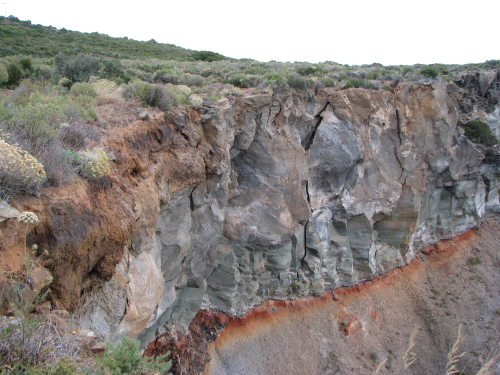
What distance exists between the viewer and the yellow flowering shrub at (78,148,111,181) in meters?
5.43

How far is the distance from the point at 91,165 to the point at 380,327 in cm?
1343

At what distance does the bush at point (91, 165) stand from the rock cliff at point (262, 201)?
18cm

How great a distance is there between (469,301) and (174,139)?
50.1ft

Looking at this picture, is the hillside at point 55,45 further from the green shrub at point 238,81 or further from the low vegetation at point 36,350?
the low vegetation at point 36,350

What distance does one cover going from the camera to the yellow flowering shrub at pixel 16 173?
4234mm

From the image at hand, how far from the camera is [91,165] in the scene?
5.40 metres

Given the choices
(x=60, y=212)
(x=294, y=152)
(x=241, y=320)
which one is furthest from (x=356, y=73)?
(x=60, y=212)

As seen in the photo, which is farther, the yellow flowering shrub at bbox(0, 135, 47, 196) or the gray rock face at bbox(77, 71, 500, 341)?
the gray rock face at bbox(77, 71, 500, 341)

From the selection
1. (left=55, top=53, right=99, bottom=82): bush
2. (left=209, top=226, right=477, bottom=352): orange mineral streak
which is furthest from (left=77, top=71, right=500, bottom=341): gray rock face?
(left=55, top=53, right=99, bottom=82): bush

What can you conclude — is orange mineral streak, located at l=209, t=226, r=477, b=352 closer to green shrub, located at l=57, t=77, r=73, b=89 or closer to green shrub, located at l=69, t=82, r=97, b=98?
green shrub, located at l=69, t=82, r=97, b=98

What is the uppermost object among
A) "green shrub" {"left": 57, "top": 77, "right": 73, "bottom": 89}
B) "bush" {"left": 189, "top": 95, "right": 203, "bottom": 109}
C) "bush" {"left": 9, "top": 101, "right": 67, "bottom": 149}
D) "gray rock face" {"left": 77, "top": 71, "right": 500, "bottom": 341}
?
"green shrub" {"left": 57, "top": 77, "right": 73, "bottom": 89}

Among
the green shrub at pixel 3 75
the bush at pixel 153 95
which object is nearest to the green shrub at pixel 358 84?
the bush at pixel 153 95

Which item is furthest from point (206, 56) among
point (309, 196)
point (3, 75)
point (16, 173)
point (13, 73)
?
point (16, 173)

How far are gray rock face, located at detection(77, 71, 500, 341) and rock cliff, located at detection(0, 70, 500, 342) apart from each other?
2.1 inches
